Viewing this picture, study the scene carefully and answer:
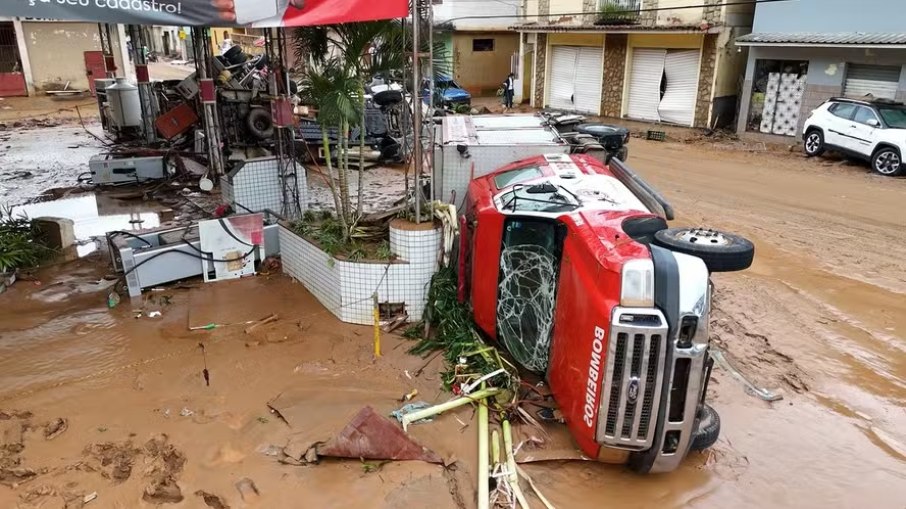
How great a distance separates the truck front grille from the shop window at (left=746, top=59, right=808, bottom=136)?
55.1ft

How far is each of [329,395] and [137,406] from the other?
156cm

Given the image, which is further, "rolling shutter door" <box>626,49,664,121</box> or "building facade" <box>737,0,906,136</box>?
"rolling shutter door" <box>626,49,664,121</box>

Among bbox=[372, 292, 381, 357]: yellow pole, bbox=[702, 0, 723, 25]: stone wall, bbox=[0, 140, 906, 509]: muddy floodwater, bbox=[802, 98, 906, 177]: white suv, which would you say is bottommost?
bbox=[0, 140, 906, 509]: muddy floodwater

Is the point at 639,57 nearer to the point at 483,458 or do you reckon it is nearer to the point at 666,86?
the point at 666,86

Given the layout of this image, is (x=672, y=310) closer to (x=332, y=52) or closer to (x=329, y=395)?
(x=329, y=395)

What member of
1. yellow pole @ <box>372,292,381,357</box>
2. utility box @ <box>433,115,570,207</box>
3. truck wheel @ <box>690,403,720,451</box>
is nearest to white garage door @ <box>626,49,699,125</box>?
utility box @ <box>433,115,570,207</box>

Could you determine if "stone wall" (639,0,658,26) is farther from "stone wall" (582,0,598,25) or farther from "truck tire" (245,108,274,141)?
"truck tire" (245,108,274,141)

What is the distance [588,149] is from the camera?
8148mm

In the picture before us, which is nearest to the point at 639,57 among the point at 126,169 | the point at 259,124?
the point at 259,124

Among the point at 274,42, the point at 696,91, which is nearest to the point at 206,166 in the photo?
the point at 274,42

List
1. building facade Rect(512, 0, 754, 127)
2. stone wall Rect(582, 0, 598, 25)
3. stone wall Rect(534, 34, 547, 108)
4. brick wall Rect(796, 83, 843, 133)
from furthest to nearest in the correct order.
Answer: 1. stone wall Rect(534, 34, 547, 108)
2. stone wall Rect(582, 0, 598, 25)
3. building facade Rect(512, 0, 754, 127)
4. brick wall Rect(796, 83, 843, 133)

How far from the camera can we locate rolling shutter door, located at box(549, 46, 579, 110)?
2462 cm

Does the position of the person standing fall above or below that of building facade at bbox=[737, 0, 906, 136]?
below

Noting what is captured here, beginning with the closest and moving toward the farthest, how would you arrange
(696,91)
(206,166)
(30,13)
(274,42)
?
1. (30,13)
2. (274,42)
3. (206,166)
4. (696,91)
